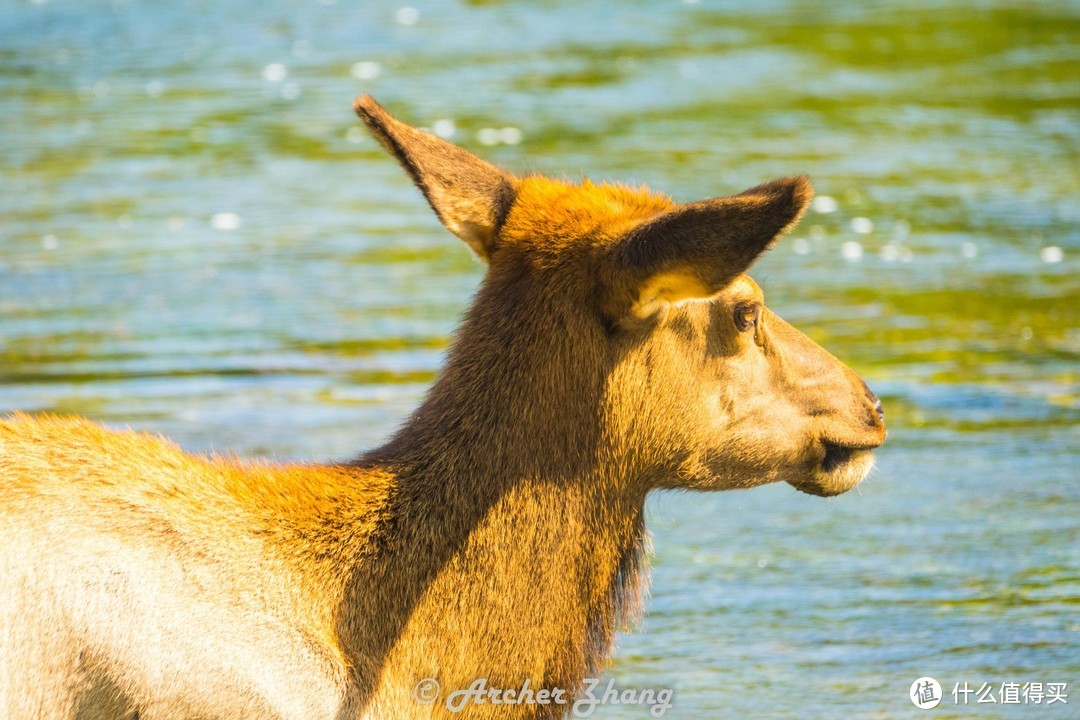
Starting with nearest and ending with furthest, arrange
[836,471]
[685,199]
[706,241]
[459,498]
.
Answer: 1. [706,241]
2. [459,498]
3. [836,471]
4. [685,199]

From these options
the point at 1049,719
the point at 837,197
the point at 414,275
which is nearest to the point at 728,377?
the point at 1049,719

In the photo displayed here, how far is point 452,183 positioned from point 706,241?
3.38 ft

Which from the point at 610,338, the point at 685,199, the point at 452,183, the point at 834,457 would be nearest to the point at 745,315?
the point at 610,338

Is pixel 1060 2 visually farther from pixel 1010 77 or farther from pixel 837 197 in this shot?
pixel 837 197

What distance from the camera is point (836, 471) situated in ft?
17.8

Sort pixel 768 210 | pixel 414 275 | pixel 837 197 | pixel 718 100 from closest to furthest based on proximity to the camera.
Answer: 1. pixel 768 210
2. pixel 414 275
3. pixel 837 197
4. pixel 718 100

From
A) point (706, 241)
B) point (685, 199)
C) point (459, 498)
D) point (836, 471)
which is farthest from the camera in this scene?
point (685, 199)

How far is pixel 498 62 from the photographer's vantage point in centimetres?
1794

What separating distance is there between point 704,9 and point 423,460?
16.7 meters

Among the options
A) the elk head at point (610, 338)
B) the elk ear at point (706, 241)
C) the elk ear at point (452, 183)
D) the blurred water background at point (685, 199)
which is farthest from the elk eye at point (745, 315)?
the blurred water background at point (685, 199)

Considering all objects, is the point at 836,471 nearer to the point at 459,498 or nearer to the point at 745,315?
the point at 745,315

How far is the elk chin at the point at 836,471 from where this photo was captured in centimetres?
543

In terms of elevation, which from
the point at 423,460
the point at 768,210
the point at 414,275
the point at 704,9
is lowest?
the point at 704,9

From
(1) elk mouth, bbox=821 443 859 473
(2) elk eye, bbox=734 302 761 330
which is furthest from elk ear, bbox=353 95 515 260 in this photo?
(1) elk mouth, bbox=821 443 859 473
